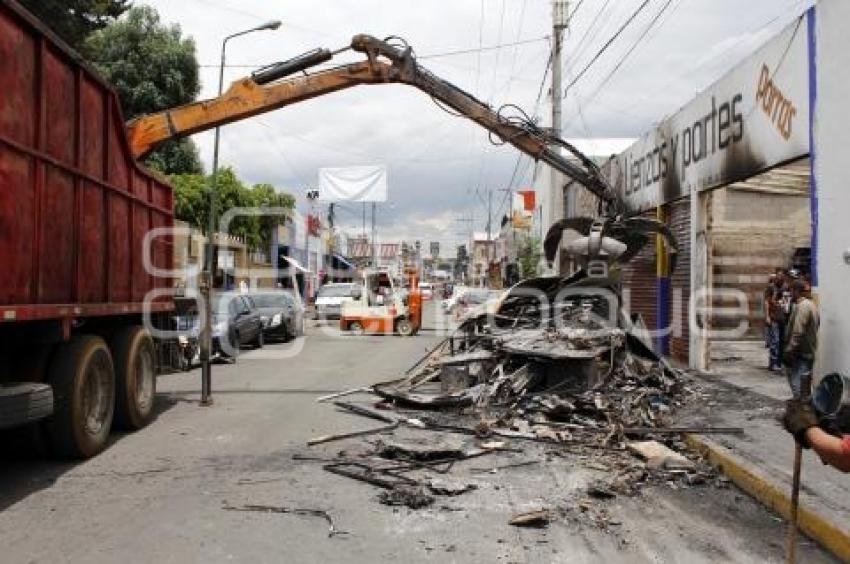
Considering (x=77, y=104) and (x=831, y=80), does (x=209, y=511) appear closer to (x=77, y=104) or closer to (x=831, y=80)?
(x=77, y=104)

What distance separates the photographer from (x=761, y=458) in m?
7.82

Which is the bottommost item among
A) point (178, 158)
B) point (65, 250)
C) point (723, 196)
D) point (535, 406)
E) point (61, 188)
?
point (535, 406)

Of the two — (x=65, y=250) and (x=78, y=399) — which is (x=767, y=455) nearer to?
(x=78, y=399)

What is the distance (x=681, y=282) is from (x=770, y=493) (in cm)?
1021

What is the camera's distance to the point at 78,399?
313 inches

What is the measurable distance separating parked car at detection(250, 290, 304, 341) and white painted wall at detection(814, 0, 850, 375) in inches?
656

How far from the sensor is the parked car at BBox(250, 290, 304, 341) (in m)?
23.7

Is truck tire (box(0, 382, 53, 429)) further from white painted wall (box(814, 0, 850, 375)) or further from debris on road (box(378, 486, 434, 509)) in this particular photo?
white painted wall (box(814, 0, 850, 375))

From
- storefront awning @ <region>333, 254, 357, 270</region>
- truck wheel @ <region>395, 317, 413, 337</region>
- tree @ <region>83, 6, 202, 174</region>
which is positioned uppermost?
tree @ <region>83, 6, 202, 174</region>

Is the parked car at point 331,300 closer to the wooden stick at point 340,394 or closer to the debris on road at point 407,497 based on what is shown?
the wooden stick at point 340,394

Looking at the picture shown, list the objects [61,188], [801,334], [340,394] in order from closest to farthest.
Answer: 1. [61,188]
2. [801,334]
3. [340,394]

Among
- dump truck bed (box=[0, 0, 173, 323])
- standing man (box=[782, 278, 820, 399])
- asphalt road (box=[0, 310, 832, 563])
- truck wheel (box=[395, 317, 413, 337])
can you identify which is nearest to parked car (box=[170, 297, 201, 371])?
dump truck bed (box=[0, 0, 173, 323])

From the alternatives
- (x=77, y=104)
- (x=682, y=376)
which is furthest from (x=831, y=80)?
(x=77, y=104)

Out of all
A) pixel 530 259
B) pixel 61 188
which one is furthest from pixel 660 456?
pixel 530 259
